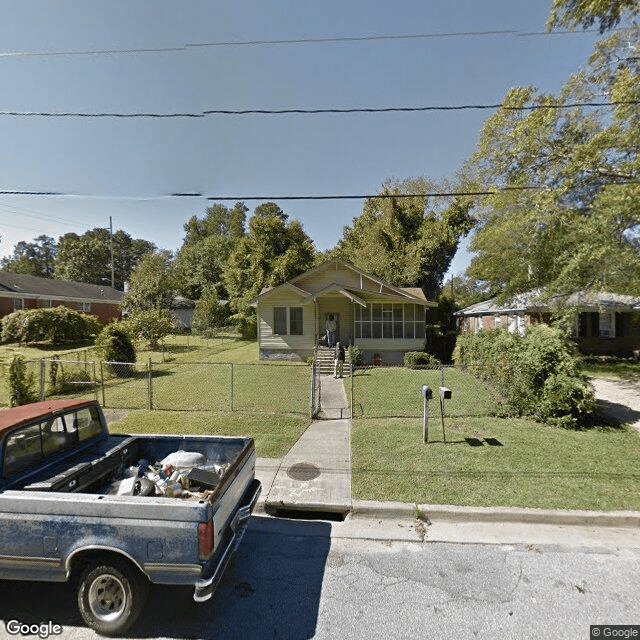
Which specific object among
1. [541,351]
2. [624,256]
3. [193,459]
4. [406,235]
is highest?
[406,235]

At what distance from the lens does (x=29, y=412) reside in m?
3.92

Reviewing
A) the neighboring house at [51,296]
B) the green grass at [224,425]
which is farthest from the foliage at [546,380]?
the neighboring house at [51,296]

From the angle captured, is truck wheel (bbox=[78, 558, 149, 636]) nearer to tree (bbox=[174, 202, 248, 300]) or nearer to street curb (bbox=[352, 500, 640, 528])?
street curb (bbox=[352, 500, 640, 528])

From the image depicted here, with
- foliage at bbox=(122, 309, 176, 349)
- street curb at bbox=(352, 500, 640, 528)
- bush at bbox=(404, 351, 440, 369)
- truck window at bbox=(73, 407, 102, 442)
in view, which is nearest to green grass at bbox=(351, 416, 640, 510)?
street curb at bbox=(352, 500, 640, 528)

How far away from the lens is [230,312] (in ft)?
130

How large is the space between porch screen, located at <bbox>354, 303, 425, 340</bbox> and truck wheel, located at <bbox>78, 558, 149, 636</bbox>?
17.0 meters

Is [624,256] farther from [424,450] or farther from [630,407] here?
[424,450]

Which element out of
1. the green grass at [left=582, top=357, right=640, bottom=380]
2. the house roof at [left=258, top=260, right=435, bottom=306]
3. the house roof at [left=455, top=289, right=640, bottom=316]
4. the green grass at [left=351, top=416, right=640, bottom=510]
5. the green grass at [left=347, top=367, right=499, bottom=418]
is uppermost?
the house roof at [left=258, top=260, right=435, bottom=306]

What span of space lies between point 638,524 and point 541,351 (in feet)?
14.0

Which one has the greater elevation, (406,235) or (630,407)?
(406,235)

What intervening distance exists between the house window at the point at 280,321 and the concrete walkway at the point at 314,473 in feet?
35.9

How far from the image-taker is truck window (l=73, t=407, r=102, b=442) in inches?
172

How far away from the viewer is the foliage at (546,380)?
8.08 m

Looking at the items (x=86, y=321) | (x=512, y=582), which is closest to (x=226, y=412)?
(x=512, y=582)
